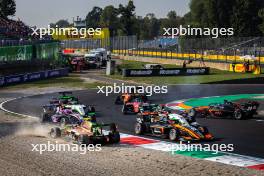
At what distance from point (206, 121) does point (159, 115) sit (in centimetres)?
414

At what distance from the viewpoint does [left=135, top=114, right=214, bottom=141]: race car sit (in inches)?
792

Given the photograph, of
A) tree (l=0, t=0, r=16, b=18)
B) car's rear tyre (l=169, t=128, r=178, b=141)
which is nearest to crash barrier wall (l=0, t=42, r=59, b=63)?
car's rear tyre (l=169, t=128, r=178, b=141)

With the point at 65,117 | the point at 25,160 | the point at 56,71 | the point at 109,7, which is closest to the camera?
the point at 25,160

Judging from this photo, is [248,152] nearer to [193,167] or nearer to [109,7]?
[193,167]

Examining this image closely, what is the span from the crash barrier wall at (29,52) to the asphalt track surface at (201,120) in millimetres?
11755

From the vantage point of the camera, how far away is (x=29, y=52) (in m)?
54.9

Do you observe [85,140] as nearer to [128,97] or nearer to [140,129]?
[140,129]

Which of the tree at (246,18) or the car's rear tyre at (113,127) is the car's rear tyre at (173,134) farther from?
the tree at (246,18)

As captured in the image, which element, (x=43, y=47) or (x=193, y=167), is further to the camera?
(x=43, y=47)

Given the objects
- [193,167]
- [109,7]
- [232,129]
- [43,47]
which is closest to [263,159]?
[193,167]

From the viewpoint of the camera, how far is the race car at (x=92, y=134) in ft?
63.9

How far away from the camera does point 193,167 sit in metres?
16.1

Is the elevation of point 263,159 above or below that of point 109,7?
below
